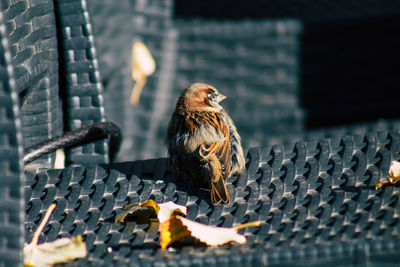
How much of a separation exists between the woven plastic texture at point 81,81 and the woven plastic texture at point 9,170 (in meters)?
0.80

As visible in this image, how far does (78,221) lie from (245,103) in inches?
97.8

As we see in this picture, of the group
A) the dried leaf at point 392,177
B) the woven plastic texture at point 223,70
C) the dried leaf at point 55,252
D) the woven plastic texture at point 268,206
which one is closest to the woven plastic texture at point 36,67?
the woven plastic texture at point 268,206

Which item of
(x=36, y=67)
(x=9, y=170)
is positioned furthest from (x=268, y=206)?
(x=36, y=67)

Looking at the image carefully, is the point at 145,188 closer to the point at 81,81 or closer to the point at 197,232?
the point at 197,232

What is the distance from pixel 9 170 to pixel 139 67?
264 cm

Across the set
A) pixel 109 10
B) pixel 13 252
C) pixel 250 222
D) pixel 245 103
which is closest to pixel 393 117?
pixel 245 103

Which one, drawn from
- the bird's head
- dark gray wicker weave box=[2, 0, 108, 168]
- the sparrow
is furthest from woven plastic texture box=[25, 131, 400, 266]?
the bird's head

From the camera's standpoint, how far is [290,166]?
1854 mm

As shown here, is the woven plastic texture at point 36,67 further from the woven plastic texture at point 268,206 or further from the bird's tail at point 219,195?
the bird's tail at point 219,195

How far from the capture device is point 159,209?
169 centimetres

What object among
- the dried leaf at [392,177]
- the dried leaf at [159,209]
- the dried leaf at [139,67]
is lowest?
the dried leaf at [159,209]

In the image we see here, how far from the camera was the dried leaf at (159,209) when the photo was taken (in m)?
1.66

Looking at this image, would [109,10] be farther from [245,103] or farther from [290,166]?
[290,166]

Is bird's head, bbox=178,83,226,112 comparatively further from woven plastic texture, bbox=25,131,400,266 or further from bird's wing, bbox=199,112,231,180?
woven plastic texture, bbox=25,131,400,266
